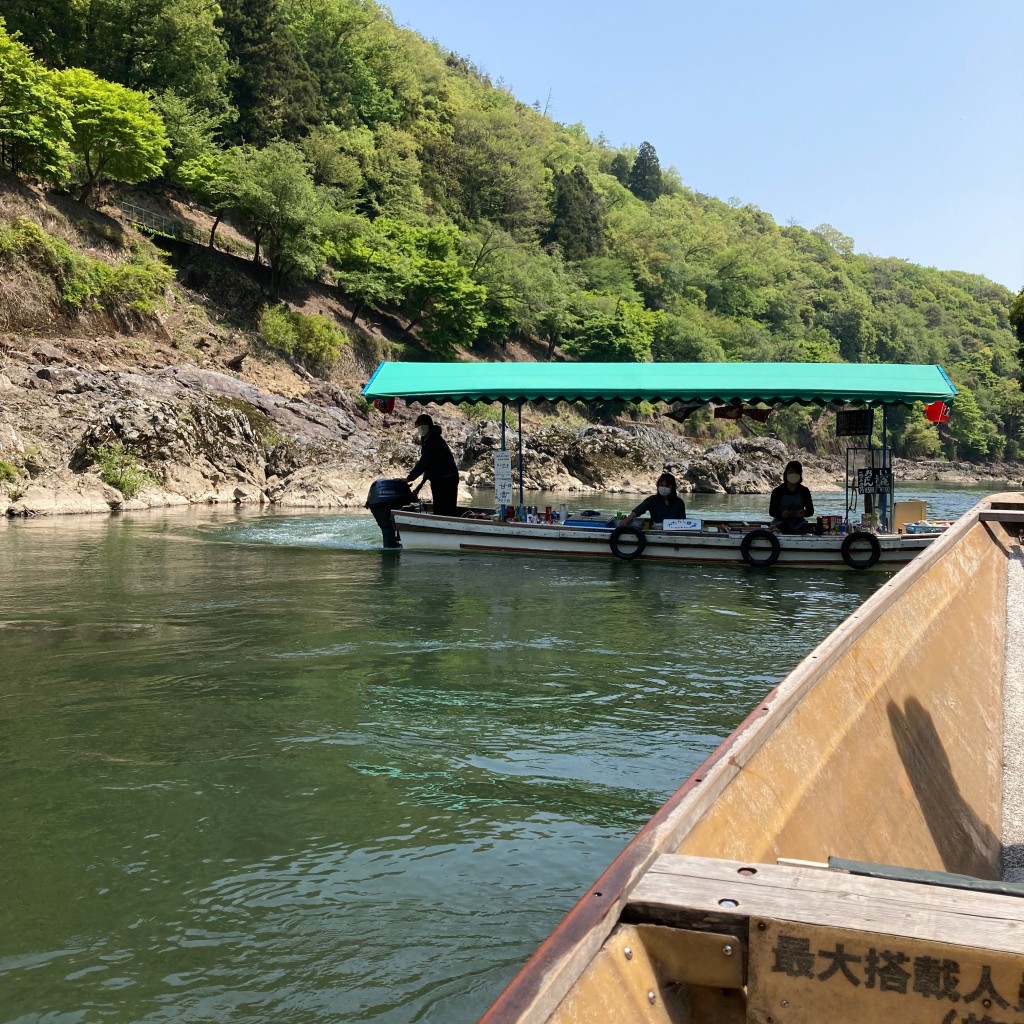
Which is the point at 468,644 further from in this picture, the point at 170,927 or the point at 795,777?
the point at 795,777

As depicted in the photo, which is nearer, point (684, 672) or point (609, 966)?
point (609, 966)

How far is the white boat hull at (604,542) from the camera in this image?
16.2 metres

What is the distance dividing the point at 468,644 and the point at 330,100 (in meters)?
68.2

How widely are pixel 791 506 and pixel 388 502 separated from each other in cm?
676

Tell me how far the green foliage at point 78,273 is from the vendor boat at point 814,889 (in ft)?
110

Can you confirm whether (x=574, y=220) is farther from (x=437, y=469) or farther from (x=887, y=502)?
(x=887, y=502)

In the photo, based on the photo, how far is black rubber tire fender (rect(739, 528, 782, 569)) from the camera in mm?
16344

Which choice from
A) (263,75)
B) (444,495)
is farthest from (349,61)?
(444,495)

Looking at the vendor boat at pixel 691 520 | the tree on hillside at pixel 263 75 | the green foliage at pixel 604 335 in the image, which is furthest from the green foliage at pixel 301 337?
the vendor boat at pixel 691 520

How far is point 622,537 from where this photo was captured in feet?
55.0

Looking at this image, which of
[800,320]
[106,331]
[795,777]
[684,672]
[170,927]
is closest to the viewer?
[795,777]

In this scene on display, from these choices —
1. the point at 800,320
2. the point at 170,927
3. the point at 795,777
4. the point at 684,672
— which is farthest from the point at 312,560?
the point at 800,320

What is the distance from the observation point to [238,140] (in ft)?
193

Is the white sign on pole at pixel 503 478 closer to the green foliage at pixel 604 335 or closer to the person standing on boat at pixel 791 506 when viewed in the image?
the person standing on boat at pixel 791 506
